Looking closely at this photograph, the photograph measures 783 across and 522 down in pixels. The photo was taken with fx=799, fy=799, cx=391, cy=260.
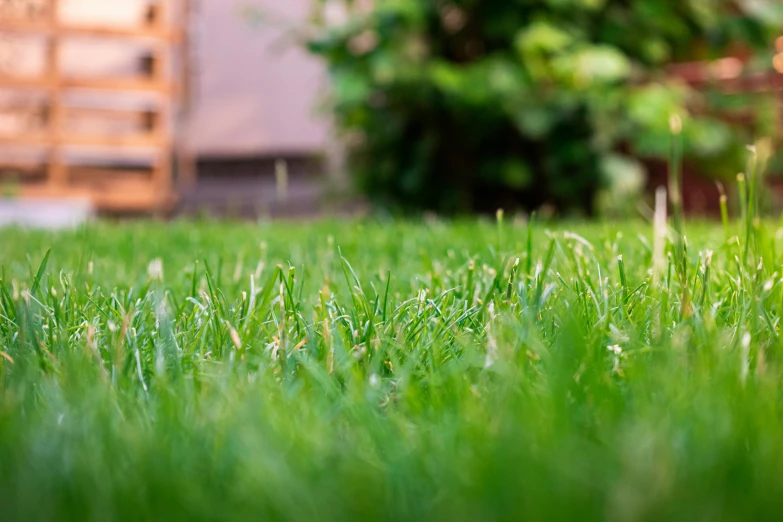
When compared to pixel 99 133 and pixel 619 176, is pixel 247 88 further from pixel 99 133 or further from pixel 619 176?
pixel 619 176

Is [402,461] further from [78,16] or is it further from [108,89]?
[78,16]

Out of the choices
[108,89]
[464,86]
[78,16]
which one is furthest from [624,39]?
[78,16]

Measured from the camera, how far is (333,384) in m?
0.70

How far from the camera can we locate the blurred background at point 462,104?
12.7 feet

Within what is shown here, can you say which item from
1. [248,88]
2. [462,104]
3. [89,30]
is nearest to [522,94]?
[462,104]

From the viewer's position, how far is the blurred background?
388 centimetres

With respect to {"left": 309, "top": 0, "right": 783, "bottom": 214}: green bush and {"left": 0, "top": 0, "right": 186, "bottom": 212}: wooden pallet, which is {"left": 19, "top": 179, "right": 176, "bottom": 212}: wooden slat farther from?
{"left": 309, "top": 0, "right": 783, "bottom": 214}: green bush

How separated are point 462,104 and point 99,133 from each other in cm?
360

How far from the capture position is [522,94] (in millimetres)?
3916

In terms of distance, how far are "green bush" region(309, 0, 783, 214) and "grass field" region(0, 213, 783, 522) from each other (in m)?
2.91

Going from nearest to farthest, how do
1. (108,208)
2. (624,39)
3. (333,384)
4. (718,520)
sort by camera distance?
(718,520), (333,384), (624,39), (108,208)

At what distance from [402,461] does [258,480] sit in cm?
10

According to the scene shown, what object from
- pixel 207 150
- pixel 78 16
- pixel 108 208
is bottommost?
pixel 108 208

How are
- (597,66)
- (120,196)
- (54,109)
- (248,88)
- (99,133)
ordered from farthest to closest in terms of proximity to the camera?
(248,88)
(99,133)
(120,196)
(54,109)
(597,66)
